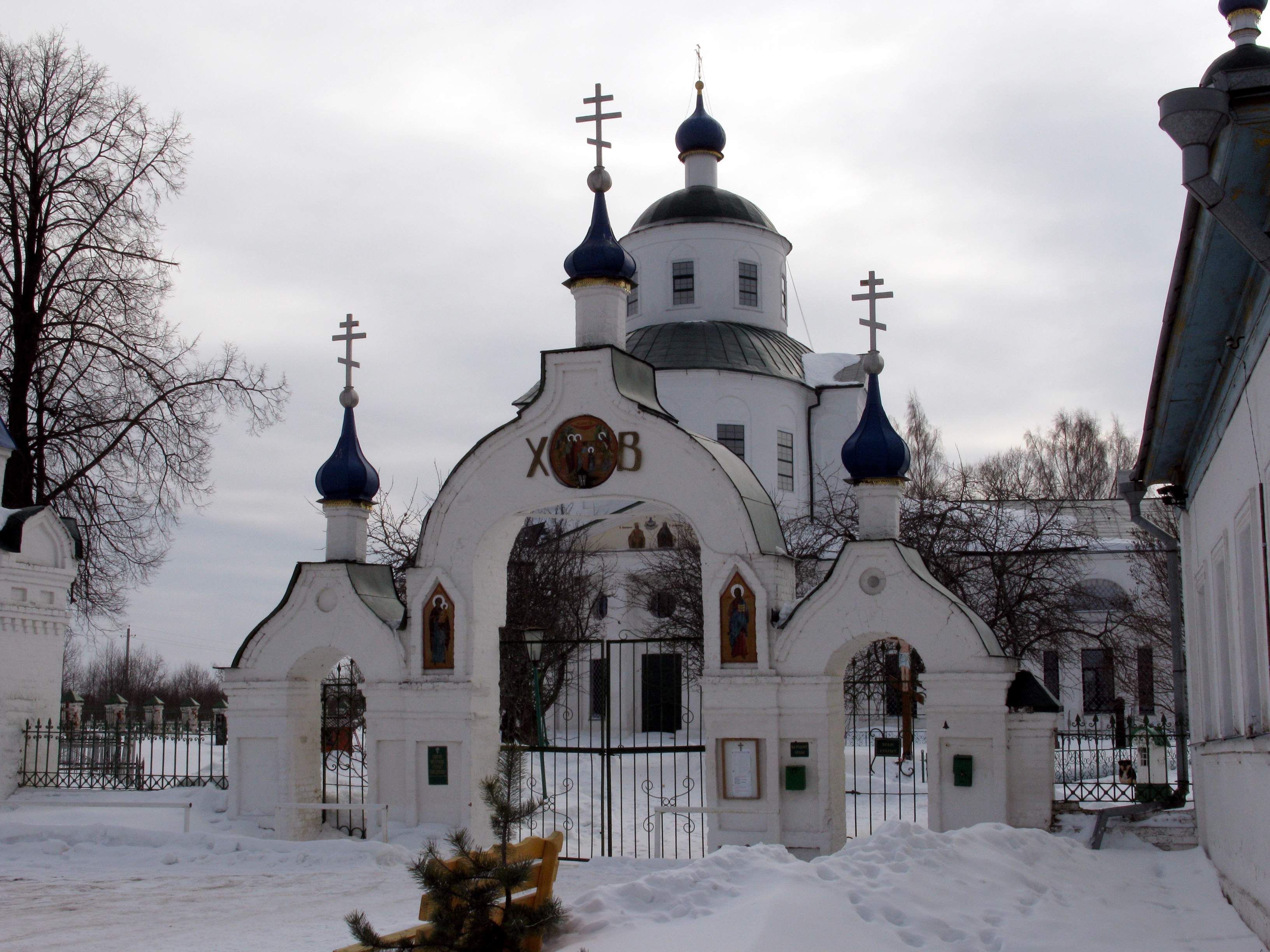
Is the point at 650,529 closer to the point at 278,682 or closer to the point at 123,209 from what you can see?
the point at 123,209

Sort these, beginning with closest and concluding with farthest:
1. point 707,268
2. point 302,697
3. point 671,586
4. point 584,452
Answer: point 584,452 < point 302,697 < point 671,586 < point 707,268

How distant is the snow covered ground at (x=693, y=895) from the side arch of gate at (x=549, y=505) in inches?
56.0

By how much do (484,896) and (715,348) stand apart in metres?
26.9

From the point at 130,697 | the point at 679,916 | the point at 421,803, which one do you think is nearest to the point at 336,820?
the point at 421,803

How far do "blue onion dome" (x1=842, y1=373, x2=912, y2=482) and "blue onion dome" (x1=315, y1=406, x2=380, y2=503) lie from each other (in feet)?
17.2

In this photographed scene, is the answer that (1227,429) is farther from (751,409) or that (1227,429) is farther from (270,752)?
(751,409)

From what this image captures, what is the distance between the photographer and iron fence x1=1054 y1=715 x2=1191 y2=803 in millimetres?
12188

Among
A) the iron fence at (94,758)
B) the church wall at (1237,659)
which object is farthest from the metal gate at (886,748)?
the iron fence at (94,758)

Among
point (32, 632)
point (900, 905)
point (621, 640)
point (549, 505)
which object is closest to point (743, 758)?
point (621, 640)

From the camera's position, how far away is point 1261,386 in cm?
648

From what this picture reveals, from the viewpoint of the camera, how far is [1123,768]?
15016 millimetres

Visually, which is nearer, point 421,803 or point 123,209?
point 421,803

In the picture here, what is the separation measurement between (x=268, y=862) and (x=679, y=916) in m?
5.97

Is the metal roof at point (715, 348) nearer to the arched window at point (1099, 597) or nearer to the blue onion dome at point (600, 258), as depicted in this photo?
the arched window at point (1099, 597)
